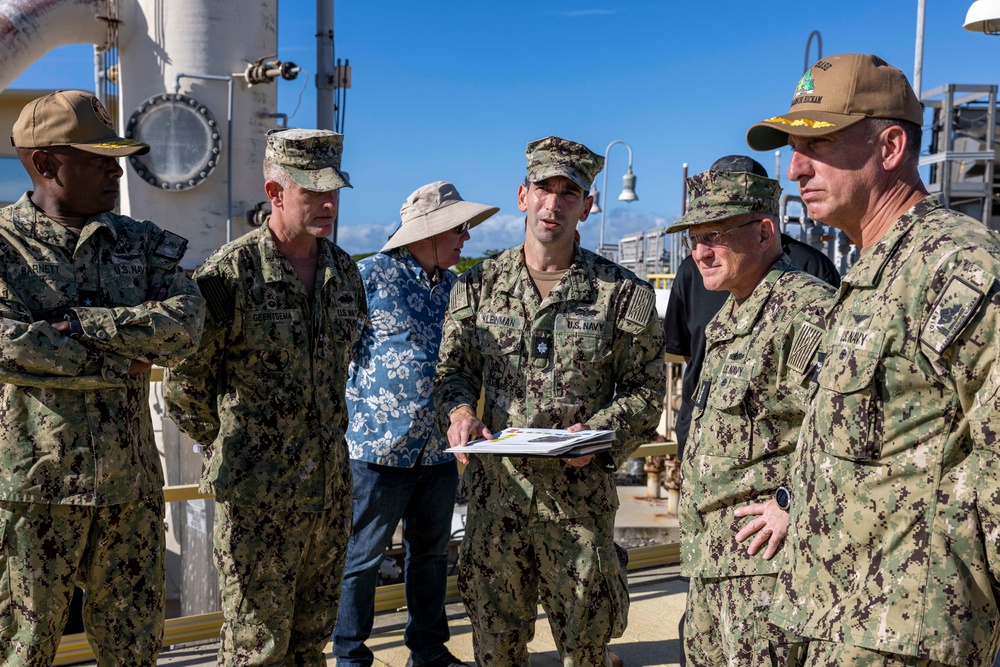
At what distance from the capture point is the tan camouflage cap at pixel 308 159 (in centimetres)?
337

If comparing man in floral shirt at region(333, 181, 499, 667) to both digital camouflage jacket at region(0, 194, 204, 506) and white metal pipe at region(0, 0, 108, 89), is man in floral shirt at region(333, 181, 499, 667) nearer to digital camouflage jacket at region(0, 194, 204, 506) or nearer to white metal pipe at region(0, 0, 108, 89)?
digital camouflage jacket at region(0, 194, 204, 506)

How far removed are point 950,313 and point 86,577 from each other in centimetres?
276

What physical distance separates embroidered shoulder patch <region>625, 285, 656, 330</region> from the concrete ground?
6.14 ft

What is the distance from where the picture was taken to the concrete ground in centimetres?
433

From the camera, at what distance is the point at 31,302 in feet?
9.78

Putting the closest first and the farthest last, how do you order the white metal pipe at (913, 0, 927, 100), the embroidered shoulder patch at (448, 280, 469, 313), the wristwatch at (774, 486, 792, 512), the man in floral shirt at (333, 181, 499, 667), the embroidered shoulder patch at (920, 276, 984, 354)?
the embroidered shoulder patch at (920, 276, 984, 354), the wristwatch at (774, 486, 792, 512), the embroidered shoulder patch at (448, 280, 469, 313), the man in floral shirt at (333, 181, 499, 667), the white metal pipe at (913, 0, 927, 100)

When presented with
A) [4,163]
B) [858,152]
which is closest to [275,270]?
[858,152]

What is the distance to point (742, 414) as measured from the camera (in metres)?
2.80

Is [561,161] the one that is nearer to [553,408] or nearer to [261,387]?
[553,408]

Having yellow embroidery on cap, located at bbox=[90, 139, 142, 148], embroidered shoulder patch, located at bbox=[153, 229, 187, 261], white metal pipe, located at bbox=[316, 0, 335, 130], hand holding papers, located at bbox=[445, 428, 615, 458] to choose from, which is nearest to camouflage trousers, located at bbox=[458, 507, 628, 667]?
hand holding papers, located at bbox=[445, 428, 615, 458]

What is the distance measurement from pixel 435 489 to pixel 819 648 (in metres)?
2.50

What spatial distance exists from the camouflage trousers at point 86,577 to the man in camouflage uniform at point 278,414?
10.7 inches

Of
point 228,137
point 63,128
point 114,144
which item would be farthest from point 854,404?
point 228,137

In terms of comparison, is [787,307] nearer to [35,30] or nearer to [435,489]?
[435,489]
